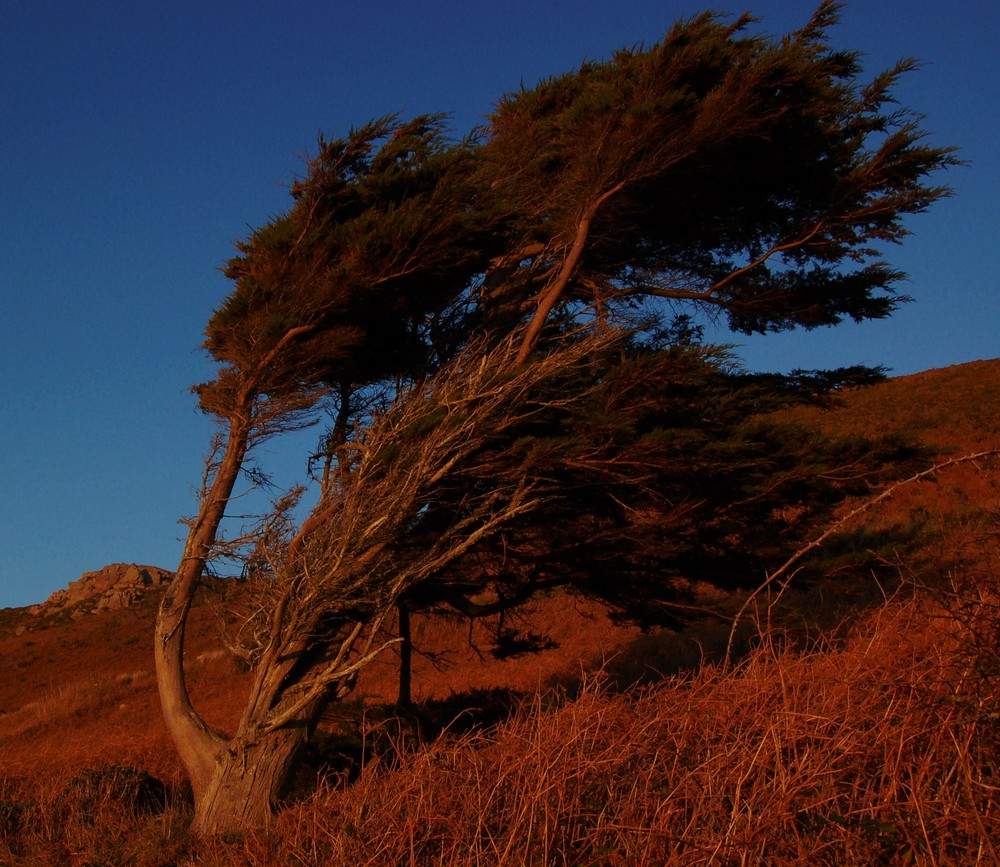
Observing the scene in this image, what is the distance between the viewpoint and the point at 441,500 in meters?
9.12

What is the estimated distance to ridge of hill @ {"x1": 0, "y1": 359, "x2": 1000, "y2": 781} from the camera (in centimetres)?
1266

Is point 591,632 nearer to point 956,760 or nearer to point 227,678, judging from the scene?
point 227,678

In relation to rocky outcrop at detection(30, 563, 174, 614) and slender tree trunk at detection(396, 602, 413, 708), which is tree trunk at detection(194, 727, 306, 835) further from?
rocky outcrop at detection(30, 563, 174, 614)

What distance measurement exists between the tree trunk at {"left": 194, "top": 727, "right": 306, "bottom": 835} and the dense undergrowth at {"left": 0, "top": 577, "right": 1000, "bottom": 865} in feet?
9.68

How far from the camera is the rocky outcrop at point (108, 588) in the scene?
4622cm

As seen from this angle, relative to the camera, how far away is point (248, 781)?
838cm

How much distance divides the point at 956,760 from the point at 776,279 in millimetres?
8807

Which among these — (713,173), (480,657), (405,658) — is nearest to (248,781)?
(405,658)

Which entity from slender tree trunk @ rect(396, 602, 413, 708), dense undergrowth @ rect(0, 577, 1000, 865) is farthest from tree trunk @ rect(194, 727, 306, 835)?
dense undergrowth @ rect(0, 577, 1000, 865)

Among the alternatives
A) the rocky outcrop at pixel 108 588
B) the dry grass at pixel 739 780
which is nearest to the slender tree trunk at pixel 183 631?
the dry grass at pixel 739 780

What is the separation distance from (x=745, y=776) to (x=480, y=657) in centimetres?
851

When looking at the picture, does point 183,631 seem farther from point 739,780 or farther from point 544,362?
point 739,780

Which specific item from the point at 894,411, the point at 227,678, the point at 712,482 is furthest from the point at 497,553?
the point at 894,411

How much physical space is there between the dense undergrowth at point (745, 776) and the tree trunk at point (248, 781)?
2951 mm
